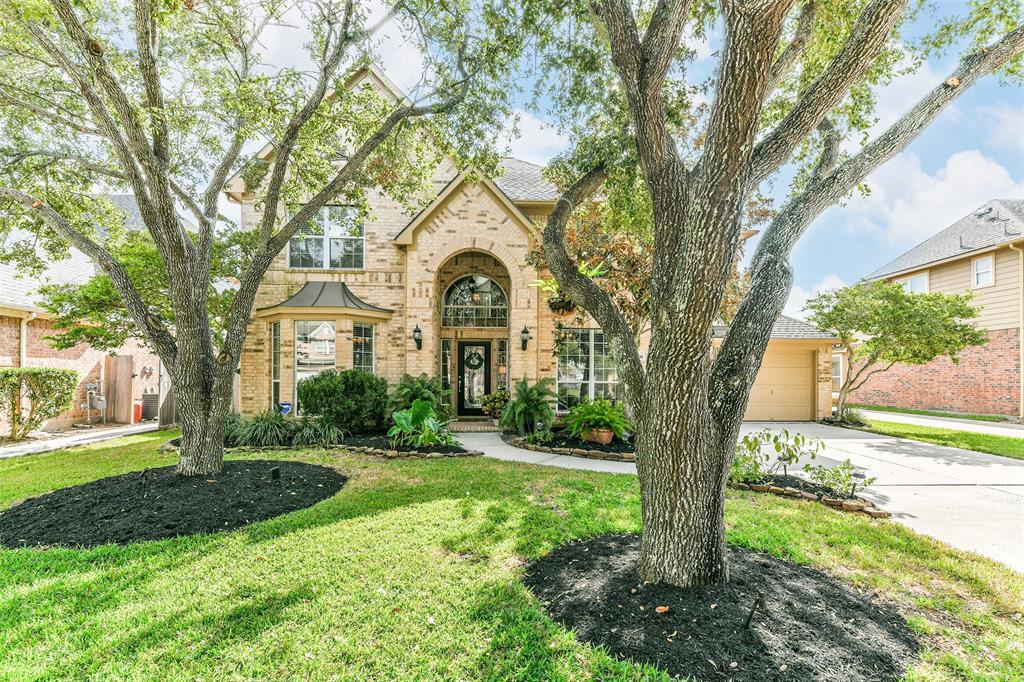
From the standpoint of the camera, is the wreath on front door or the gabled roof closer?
the gabled roof

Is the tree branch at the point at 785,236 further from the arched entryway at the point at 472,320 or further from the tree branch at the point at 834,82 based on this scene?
the arched entryway at the point at 472,320

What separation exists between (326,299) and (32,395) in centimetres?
673

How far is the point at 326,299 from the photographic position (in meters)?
11.6

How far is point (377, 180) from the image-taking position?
8.28 meters

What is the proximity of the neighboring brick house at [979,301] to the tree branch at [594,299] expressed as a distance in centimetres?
1826

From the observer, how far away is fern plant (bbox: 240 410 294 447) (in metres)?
9.34

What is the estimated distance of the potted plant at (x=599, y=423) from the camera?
30.6 feet

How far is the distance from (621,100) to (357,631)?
5.84m

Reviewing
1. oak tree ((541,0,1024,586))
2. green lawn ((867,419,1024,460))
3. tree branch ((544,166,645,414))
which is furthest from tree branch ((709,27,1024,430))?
green lawn ((867,419,1024,460))

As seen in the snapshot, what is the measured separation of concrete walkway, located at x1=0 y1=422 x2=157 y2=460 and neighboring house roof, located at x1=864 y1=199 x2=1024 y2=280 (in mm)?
27220

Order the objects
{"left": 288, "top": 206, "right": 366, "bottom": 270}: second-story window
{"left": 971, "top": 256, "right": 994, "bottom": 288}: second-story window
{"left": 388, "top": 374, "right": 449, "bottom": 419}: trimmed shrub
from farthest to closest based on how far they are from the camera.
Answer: {"left": 971, "top": 256, "right": 994, "bottom": 288}: second-story window, {"left": 288, "top": 206, "right": 366, "bottom": 270}: second-story window, {"left": 388, "top": 374, "right": 449, "bottom": 419}: trimmed shrub

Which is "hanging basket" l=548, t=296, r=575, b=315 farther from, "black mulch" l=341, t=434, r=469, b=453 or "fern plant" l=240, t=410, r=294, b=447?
"fern plant" l=240, t=410, r=294, b=447

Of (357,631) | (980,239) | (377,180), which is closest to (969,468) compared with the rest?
(357,631)

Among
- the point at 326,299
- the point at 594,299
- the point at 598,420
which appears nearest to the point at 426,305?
the point at 326,299
